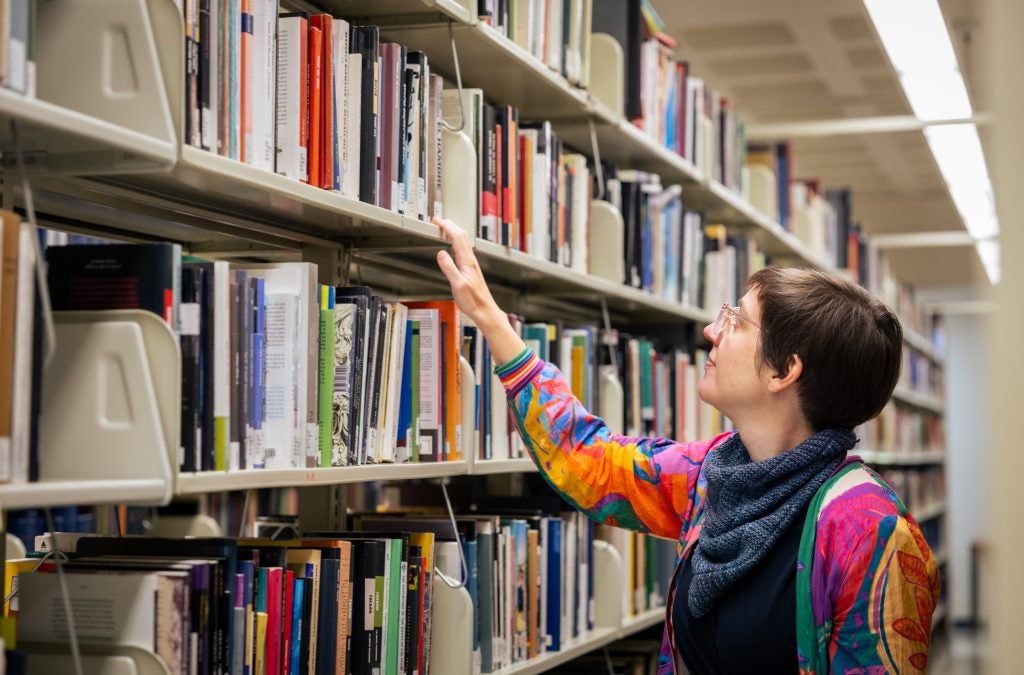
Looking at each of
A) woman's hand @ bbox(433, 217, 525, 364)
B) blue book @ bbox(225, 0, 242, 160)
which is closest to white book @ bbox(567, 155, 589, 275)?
woman's hand @ bbox(433, 217, 525, 364)

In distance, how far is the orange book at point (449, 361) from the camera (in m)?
2.21

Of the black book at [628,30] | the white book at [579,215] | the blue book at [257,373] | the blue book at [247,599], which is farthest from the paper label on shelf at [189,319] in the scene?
the black book at [628,30]

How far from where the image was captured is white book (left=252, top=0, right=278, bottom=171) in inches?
66.4

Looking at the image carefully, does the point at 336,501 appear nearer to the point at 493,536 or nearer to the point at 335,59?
the point at 493,536

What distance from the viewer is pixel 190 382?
1.53m

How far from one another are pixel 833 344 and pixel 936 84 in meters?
2.87

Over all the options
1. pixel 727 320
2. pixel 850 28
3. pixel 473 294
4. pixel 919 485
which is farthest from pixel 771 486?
pixel 919 485

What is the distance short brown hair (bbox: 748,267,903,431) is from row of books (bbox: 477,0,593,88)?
31.7 inches

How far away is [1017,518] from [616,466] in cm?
117

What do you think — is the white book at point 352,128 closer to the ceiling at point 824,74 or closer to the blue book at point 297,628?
the blue book at point 297,628

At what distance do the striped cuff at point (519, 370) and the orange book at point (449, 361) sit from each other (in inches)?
3.5

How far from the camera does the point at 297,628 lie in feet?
5.89

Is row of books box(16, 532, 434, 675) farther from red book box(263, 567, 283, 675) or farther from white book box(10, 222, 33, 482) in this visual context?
white book box(10, 222, 33, 482)

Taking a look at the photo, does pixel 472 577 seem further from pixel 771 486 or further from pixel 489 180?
pixel 489 180
